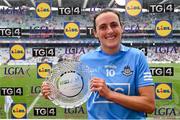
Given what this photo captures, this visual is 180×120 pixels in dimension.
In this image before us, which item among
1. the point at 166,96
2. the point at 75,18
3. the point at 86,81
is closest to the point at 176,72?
the point at 166,96

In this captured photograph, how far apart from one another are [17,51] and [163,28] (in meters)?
1.38

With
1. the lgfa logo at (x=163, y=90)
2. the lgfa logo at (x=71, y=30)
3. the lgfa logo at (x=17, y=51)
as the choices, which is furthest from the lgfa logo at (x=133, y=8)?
the lgfa logo at (x=17, y=51)

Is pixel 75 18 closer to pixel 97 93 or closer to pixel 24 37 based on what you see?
pixel 24 37

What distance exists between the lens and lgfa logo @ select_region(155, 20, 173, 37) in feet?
10.3

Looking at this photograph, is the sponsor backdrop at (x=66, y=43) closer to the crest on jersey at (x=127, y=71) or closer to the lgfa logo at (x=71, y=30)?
the lgfa logo at (x=71, y=30)

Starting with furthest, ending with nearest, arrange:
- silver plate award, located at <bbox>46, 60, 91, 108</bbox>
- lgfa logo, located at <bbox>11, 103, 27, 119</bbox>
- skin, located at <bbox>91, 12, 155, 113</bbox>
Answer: lgfa logo, located at <bbox>11, 103, 27, 119</bbox> → silver plate award, located at <bbox>46, 60, 91, 108</bbox> → skin, located at <bbox>91, 12, 155, 113</bbox>

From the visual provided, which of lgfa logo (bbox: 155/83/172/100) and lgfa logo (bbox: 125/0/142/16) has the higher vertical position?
lgfa logo (bbox: 125/0/142/16)

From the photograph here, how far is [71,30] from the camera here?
3225 mm

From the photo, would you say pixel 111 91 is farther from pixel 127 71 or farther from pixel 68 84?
pixel 68 84

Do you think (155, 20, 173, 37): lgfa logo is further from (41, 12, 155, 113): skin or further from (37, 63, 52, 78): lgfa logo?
(41, 12, 155, 113): skin

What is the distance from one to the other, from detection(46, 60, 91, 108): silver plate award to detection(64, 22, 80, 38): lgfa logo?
1778 mm

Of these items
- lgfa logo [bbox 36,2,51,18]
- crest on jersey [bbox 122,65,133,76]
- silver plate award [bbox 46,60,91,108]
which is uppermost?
lgfa logo [bbox 36,2,51,18]

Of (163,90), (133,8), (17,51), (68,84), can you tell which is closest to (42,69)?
(17,51)

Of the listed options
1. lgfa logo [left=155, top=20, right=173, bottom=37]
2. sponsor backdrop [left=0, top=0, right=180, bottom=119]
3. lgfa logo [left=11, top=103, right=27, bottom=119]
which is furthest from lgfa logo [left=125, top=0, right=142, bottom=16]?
lgfa logo [left=11, top=103, right=27, bottom=119]
